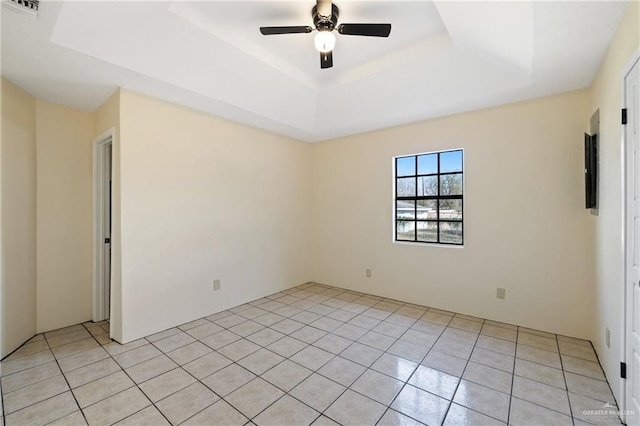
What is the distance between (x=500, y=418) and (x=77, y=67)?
4155 mm

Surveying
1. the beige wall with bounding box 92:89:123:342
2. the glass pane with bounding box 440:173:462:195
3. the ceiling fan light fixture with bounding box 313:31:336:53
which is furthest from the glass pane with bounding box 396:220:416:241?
the beige wall with bounding box 92:89:123:342

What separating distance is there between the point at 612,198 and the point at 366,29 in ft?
7.21

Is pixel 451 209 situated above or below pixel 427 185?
below

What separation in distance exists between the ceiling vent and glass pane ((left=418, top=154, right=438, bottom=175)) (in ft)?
12.8

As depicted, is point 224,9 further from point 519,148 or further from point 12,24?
point 519,148

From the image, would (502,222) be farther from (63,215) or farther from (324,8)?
(63,215)

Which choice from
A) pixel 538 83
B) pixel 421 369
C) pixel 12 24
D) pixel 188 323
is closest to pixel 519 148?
pixel 538 83

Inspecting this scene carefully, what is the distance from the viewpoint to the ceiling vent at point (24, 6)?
5.45ft

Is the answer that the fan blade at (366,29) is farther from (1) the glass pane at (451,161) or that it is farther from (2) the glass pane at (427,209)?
(2) the glass pane at (427,209)

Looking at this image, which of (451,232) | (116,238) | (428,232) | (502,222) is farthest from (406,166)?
(116,238)

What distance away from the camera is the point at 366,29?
2.08 m

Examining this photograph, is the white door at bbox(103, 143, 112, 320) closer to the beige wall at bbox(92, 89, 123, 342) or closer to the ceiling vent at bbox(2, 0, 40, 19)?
the beige wall at bbox(92, 89, 123, 342)

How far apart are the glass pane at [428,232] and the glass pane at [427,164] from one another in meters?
0.73

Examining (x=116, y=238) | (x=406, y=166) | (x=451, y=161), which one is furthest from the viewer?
(x=406, y=166)
